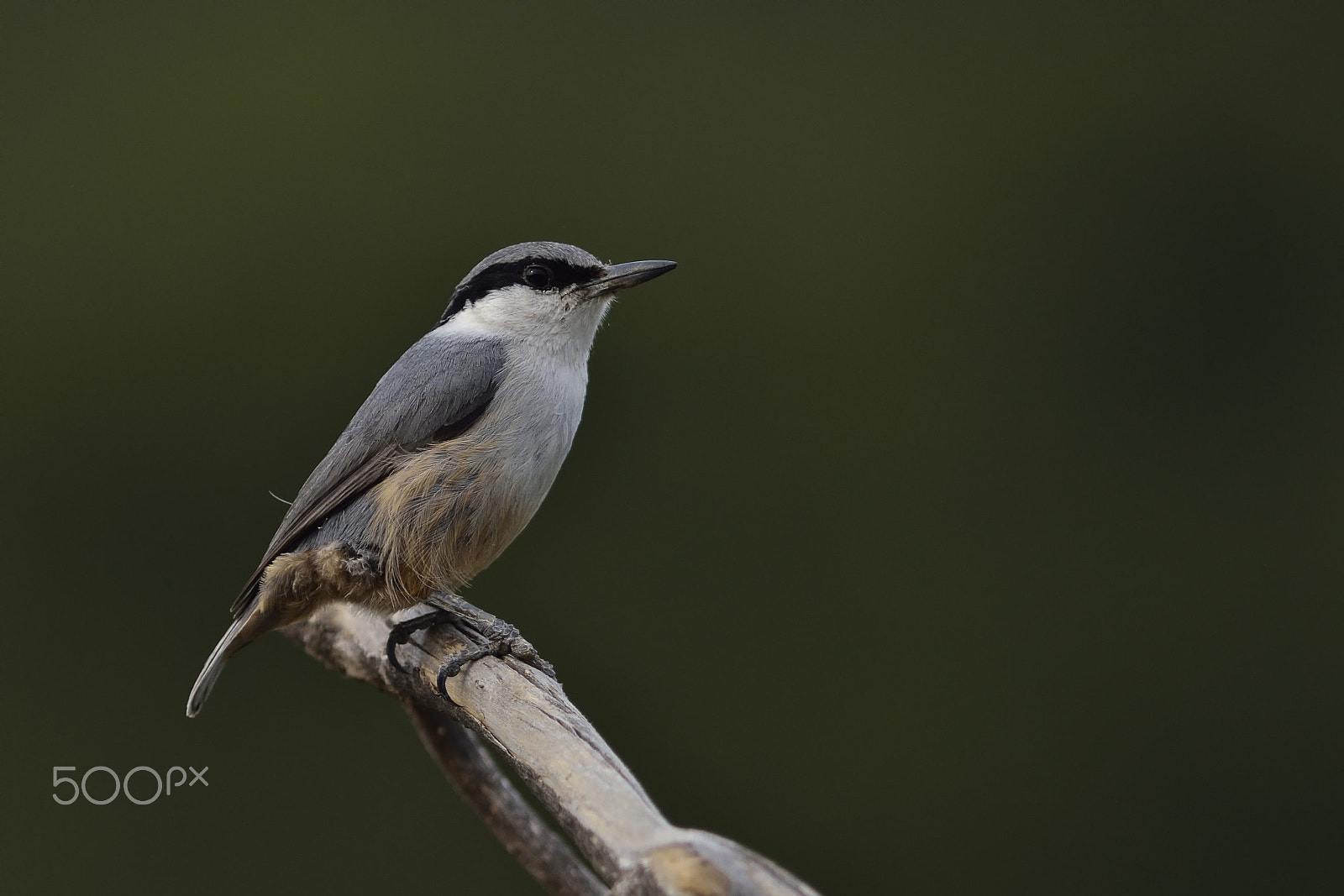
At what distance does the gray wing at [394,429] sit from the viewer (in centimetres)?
203

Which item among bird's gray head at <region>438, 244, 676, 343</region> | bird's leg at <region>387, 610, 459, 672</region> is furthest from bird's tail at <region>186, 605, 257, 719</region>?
bird's gray head at <region>438, 244, 676, 343</region>

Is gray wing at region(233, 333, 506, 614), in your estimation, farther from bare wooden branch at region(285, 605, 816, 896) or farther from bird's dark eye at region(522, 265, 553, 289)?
bare wooden branch at region(285, 605, 816, 896)

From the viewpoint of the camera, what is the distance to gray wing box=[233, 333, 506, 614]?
2033mm

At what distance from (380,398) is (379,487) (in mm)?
185

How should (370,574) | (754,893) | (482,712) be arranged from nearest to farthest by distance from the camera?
(754,893) → (482,712) → (370,574)

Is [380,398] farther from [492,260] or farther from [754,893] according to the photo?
[754,893]

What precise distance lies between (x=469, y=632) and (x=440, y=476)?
284mm

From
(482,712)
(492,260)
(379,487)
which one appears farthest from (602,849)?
(492,260)

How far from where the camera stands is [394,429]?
6.72 feet

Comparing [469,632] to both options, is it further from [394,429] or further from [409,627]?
[394,429]

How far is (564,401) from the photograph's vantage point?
210 centimetres

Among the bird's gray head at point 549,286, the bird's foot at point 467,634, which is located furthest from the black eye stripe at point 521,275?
the bird's foot at point 467,634

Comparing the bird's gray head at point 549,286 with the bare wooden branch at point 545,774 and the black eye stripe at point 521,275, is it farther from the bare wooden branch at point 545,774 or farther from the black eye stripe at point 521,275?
the bare wooden branch at point 545,774

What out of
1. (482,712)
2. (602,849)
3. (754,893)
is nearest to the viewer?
(754,893)
